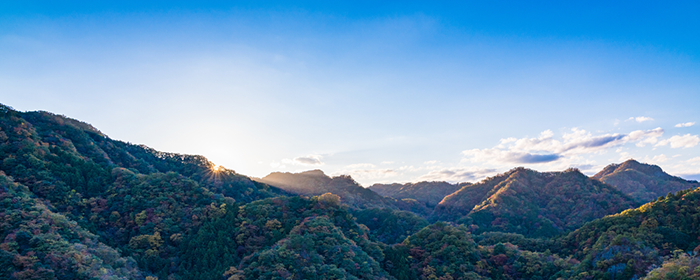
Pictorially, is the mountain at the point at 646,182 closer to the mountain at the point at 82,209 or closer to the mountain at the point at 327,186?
the mountain at the point at 327,186

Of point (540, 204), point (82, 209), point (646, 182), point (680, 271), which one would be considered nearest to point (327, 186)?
point (540, 204)

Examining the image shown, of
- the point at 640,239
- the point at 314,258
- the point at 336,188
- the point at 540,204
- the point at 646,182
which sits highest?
the point at 646,182

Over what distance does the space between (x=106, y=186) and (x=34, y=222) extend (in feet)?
82.1

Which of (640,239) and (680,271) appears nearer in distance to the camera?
(680,271)

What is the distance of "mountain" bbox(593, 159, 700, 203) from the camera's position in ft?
538

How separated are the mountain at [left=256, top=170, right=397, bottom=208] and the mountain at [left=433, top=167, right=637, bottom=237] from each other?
31657 mm

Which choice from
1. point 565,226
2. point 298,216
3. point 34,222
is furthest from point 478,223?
point 34,222

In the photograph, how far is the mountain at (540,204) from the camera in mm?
120875

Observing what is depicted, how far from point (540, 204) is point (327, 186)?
321 feet

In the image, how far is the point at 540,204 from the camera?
469 feet

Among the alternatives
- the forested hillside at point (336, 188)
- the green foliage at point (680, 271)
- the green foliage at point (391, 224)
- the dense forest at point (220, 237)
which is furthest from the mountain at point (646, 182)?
the green foliage at point (680, 271)

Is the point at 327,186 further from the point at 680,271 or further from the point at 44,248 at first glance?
the point at 680,271

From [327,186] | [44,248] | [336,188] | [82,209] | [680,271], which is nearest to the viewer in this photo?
[680,271]

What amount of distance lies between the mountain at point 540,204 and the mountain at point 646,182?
122 feet
